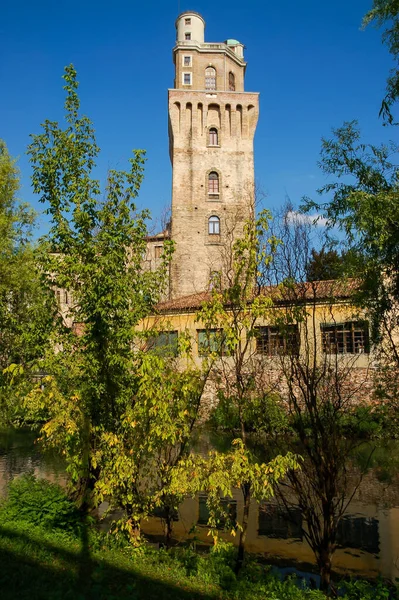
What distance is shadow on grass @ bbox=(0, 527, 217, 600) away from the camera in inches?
204

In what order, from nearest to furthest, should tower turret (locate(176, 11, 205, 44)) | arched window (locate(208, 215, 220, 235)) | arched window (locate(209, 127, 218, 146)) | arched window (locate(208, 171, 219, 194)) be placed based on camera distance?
arched window (locate(208, 215, 220, 235)) < arched window (locate(208, 171, 219, 194)) < arched window (locate(209, 127, 218, 146)) < tower turret (locate(176, 11, 205, 44))

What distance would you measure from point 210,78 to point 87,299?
33457 millimetres

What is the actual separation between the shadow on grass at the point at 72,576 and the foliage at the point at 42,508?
0.46m

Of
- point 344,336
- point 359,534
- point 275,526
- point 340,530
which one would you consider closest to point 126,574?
point 275,526

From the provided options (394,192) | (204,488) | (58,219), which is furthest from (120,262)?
(394,192)

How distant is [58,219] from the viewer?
7.07m

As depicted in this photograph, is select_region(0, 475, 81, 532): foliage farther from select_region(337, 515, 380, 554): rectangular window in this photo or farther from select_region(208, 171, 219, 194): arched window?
select_region(208, 171, 219, 194): arched window

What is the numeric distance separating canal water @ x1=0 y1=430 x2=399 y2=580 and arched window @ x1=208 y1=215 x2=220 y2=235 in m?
20.7

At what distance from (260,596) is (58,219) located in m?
5.69

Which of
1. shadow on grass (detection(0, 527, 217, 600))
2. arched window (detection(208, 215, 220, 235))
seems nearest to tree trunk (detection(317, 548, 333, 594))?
shadow on grass (detection(0, 527, 217, 600))

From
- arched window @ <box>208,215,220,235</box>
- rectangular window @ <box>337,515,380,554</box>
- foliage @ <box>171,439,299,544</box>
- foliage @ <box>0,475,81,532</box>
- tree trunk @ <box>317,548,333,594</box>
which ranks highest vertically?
arched window @ <box>208,215,220,235</box>

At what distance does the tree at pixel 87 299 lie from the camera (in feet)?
21.4

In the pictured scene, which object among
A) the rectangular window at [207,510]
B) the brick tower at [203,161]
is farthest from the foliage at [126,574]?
the brick tower at [203,161]

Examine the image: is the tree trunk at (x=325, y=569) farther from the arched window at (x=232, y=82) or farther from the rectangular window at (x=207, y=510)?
the arched window at (x=232, y=82)
